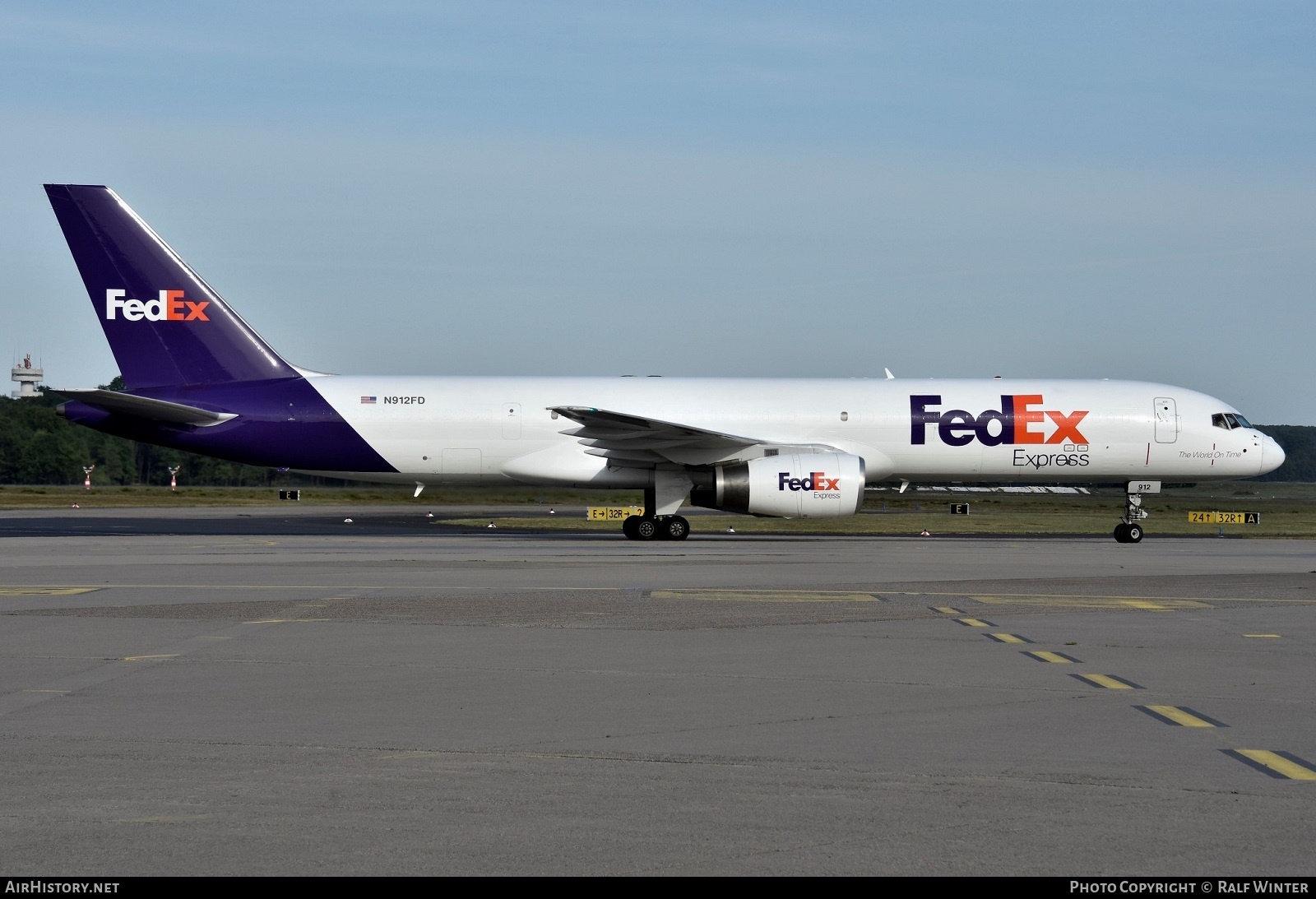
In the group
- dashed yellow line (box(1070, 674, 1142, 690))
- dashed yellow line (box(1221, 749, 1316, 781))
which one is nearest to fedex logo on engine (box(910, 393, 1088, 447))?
dashed yellow line (box(1070, 674, 1142, 690))

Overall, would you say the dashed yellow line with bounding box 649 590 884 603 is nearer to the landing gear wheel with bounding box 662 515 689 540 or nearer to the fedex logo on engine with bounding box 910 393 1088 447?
the landing gear wheel with bounding box 662 515 689 540

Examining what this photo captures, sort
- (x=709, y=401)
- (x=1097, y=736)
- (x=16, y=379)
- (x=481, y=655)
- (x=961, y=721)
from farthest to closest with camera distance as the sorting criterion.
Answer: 1. (x=16, y=379)
2. (x=709, y=401)
3. (x=481, y=655)
4. (x=961, y=721)
5. (x=1097, y=736)

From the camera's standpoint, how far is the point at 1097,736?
6.58m

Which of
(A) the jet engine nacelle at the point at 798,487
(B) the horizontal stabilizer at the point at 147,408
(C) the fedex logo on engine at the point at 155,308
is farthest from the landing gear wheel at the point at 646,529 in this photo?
(C) the fedex logo on engine at the point at 155,308

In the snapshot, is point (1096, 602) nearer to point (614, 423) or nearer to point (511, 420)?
point (614, 423)

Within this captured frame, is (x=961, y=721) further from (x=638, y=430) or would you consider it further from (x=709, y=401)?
(x=709, y=401)

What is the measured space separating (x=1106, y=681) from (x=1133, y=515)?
2072 cm

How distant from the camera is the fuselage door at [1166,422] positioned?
28.6m

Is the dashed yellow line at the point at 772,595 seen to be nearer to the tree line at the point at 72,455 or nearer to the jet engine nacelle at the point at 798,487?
the jet engine nacelle at the point at 798,487

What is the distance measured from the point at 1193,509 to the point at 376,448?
3166 centimetres

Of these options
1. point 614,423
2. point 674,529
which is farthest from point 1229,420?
point 614,423

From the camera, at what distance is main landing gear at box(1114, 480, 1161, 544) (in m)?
27.2

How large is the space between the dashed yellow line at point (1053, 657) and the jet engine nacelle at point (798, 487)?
15.4m

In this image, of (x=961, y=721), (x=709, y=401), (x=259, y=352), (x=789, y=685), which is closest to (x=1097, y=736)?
(x=961, y=721)
